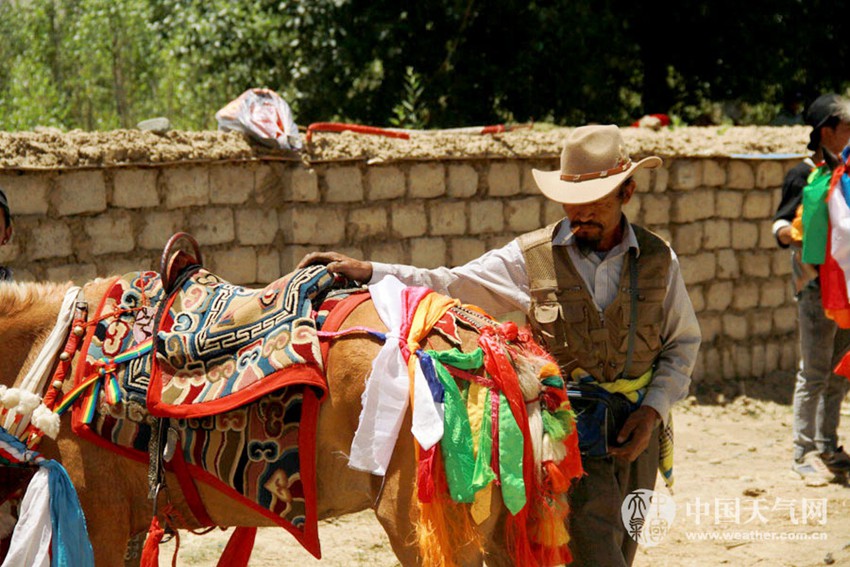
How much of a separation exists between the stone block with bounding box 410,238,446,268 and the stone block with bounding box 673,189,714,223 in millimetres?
2107

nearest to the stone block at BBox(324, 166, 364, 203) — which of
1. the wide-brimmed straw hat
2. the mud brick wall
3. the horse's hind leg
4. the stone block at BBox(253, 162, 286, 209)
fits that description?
the mud brick wall

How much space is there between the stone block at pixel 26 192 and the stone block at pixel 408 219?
2197 millimetres

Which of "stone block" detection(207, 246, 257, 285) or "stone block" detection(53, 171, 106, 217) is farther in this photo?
"stone block" detection(207, 246, 257, 285)

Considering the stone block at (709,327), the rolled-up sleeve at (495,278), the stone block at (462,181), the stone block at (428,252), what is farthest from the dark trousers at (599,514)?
the stone block at (709,327)

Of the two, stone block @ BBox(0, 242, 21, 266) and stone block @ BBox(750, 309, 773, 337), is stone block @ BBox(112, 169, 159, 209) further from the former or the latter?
stone block @ BBox(750, 309, 773, 337)

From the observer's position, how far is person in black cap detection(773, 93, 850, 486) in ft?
18.6

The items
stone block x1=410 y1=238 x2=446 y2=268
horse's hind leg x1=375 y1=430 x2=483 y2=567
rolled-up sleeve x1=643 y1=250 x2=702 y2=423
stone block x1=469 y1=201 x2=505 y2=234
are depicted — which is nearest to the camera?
horse's hind leg x1=375 y1=430 x2=483 y2=567

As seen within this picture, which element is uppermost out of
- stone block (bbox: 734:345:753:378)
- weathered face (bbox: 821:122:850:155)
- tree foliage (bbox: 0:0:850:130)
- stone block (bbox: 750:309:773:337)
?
tree foliage (bbox: 0:0:850:130)

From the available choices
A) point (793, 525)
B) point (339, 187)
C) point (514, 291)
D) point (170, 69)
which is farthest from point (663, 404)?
point (170, 69)

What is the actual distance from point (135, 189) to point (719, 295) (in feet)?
15.6

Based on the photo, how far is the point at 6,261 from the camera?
5262 mm

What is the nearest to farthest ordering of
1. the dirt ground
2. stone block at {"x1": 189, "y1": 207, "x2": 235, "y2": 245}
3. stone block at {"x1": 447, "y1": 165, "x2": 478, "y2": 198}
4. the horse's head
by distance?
the horse's head → the dirt ground → stone block at {"x1": 189, "y1": 207, "x2": 235, "y2": 245} → stone block at {"x1": 447, "y1": 165, "x2": 478, "y2": 198}

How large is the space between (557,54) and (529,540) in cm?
1037

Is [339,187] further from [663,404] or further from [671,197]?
[663,404]
